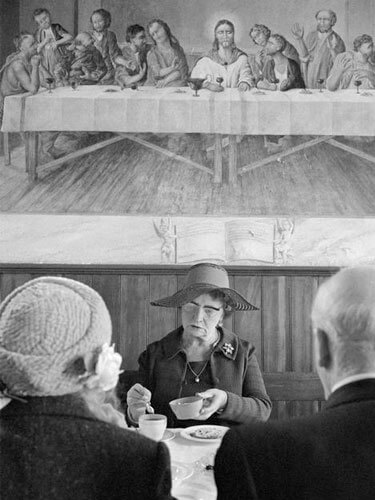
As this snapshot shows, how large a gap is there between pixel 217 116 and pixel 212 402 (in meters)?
2.29

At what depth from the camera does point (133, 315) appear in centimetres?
414

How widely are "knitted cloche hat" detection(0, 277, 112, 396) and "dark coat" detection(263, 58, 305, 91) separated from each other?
11.0ft

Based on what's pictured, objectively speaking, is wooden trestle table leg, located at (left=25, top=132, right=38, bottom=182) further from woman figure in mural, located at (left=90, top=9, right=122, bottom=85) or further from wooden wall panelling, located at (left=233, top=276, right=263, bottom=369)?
wooden wall panelling, located at (left=233, top=276, right=263, bottom=369)

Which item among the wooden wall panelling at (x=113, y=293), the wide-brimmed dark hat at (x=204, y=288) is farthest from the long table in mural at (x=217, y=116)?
the wide-brimmed dark hat at (x=204, y=288)

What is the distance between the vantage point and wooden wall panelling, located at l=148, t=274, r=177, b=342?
4.12 metres

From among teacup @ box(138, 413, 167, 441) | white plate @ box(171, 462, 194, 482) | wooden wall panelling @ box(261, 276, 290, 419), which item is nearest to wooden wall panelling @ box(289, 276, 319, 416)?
wooden wall panelling @ box(261, 276, 290, 419)

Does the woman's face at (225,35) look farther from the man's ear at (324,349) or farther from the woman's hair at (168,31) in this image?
the man's ear at (324,349)

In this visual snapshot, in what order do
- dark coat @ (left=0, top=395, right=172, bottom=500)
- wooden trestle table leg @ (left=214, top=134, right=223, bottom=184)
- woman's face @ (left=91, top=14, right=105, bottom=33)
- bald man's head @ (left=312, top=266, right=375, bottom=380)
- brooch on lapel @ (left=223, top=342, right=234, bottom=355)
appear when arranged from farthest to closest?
woman's face @ (left=91, top=14, right=105, bottom=33) < wooden trestle table leg @ (left=214, top=134, right=223, bottom=184) < brooch on lapel @ (left=223, top=342, right=234, bottom=355) < bald man's head @ (left=312, top=266, right=375, bottom=380) < dark coat @ (left=0, top=395, right=172, bottom=500)

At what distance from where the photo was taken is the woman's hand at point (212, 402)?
8.42 feet

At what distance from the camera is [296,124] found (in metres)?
4.21

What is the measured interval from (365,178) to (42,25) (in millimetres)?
2598

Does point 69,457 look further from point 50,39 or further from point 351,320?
point 50,39

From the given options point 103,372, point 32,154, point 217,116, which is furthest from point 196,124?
point 103,372

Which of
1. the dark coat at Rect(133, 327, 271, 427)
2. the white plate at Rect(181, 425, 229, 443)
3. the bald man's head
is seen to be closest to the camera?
the bald man's head
